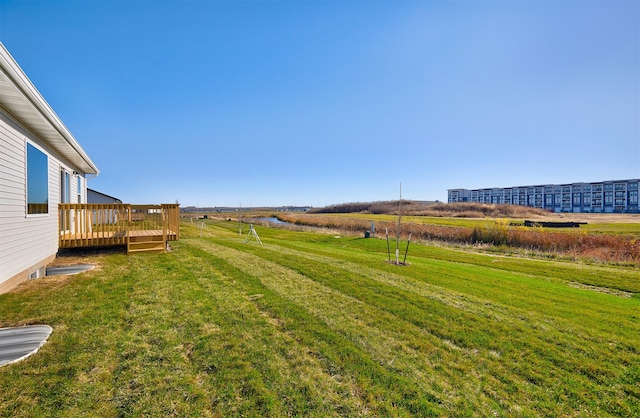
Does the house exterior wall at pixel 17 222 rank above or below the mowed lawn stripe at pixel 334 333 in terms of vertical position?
above

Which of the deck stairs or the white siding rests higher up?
the white siding

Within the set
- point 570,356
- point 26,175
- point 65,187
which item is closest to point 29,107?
point 26,175

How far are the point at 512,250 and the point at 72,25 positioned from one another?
2447cm

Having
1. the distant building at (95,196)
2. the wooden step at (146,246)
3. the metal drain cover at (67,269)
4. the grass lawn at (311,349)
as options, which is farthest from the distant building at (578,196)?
the distant building at (95,196)

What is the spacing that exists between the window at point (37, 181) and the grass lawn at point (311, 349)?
1942 mm

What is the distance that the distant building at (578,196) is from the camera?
60.8 meters

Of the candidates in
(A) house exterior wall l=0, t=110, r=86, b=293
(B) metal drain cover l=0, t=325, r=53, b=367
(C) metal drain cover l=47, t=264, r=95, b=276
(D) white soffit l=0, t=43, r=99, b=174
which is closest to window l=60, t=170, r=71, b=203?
(D) white soffit l=0, t=43, r=99, b=174

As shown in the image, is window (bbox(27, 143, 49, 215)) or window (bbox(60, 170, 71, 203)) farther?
window (bbox(60, 170, 71, 203))

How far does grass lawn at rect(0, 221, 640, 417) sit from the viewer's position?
2631 mm

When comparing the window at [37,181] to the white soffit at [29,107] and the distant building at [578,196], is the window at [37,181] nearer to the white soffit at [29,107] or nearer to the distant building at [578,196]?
the white soffit at [29,107]

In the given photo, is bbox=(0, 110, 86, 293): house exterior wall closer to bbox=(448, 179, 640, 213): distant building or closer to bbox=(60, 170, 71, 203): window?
bbox=(60, 170, 71, 203): window

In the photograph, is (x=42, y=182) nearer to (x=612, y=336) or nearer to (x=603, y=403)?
(x=603, y=403)

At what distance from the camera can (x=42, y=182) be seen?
→ 23.3ft

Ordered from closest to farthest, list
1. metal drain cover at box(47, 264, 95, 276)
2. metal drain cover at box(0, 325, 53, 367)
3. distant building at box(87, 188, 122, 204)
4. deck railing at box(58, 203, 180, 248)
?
metal drain cover at box(0, 325, 53, 367), metal drain cover at box(47, 264, 95, 276), deck railing at box(58, 203, 180, 248), distant building at box(87, 188, 122, 204)
